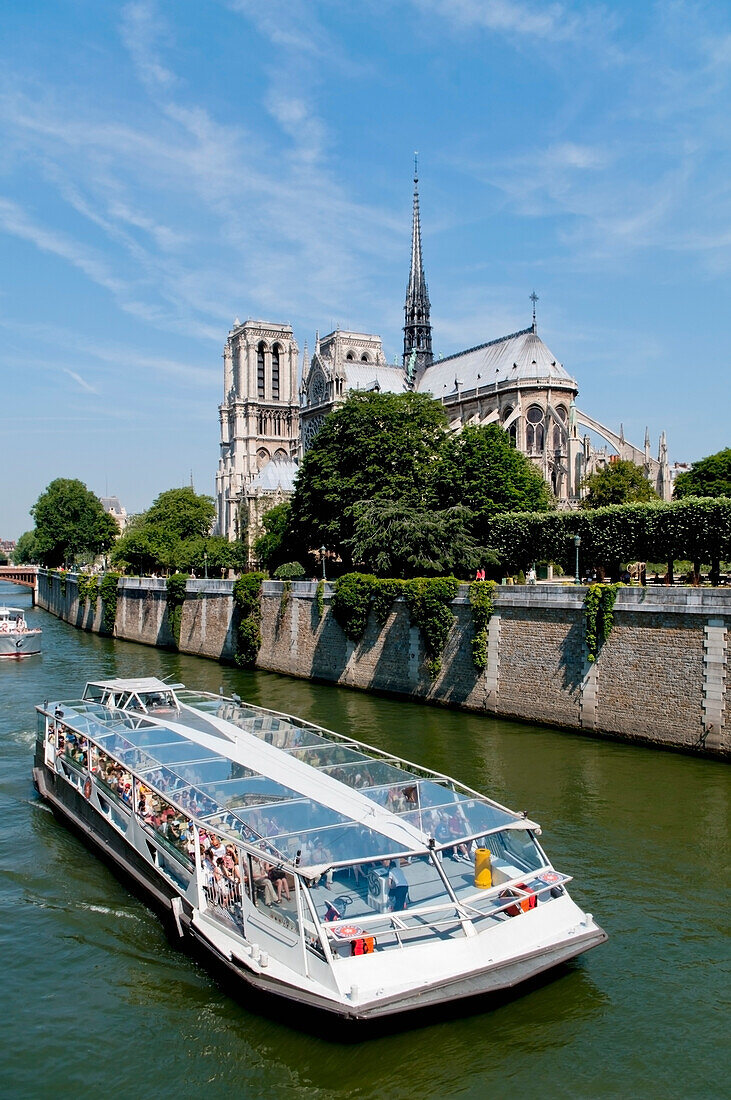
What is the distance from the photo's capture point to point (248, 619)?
1681 inches

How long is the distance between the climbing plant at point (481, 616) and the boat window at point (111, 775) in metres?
14.8

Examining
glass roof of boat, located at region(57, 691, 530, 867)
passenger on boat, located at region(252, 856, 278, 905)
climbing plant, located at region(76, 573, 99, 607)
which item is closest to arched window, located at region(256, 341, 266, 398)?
climbing plant, located at region(76, 573, 99, 607)

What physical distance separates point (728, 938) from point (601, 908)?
1.82 m

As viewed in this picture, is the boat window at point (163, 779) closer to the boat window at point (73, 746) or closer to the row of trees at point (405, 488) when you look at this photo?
the boat window at point (73, 746)

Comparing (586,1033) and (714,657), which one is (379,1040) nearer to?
(586,1033)

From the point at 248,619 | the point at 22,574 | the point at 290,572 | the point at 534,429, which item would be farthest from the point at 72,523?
the point at 248,619

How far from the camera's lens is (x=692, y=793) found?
66.5ft

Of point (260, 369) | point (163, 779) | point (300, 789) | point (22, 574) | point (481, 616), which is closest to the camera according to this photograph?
point (300, 789)

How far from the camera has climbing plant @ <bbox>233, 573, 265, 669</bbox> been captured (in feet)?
140

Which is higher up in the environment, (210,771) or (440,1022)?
(210,771)

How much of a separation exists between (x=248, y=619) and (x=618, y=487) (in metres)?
24.8

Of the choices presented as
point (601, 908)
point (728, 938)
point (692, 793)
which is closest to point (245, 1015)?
point (601, 908)

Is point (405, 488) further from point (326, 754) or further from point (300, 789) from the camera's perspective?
point (300, 789)

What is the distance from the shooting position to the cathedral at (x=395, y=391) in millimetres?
68750
